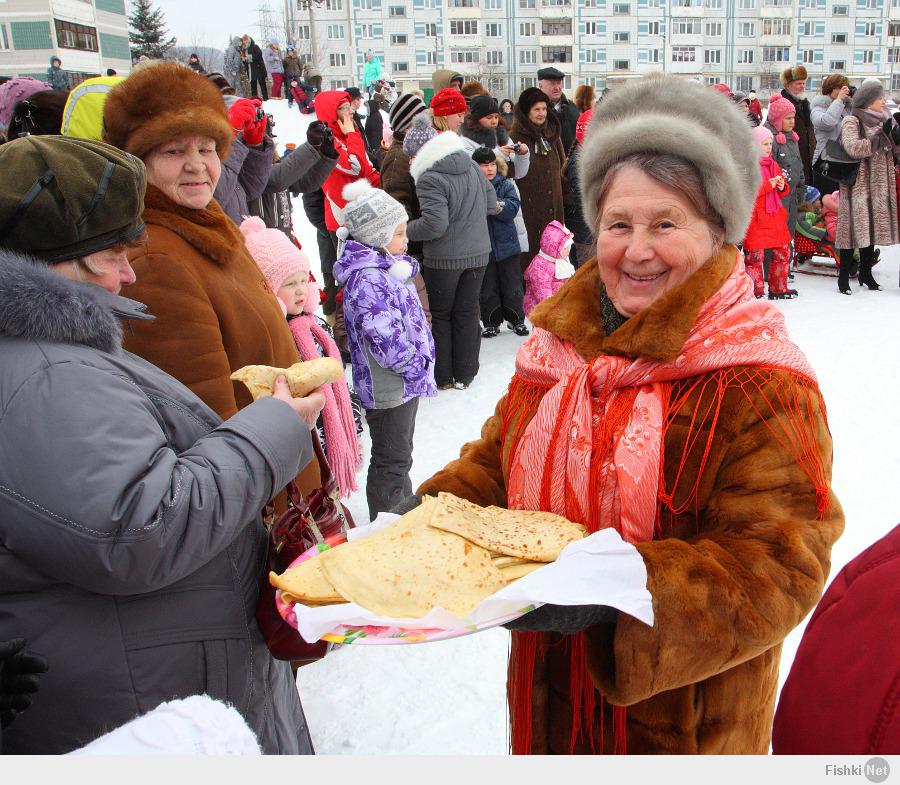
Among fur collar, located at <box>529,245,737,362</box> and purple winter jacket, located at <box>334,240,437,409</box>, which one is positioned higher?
fur collar, located at <box>529,245,737,362</box>

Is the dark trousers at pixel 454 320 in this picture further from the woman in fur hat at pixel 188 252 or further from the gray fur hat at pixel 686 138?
the gray fur hat at pixel 686 138

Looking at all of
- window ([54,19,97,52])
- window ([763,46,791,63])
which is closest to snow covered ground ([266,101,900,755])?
window ([54,19,97,52])

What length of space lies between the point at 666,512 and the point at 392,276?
2.73 m

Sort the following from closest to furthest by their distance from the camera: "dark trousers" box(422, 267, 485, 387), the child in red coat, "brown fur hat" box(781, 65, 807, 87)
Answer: "dark trousers" box(422, 267, 485, 387) → the child in red coat → "brown fur hat" box(781, 65, 807, 87)

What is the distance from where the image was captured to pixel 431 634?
123 cm

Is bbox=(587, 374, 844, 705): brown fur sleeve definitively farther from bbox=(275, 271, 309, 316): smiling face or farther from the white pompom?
A: the white pompom

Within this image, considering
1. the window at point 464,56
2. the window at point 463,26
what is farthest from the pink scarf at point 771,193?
the window at point 463,26

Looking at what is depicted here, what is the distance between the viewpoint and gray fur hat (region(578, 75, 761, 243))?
1.51 m

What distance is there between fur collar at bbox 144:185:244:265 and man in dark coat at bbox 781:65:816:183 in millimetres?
10195

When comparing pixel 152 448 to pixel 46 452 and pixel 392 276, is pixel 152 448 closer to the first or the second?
pixel 46 452

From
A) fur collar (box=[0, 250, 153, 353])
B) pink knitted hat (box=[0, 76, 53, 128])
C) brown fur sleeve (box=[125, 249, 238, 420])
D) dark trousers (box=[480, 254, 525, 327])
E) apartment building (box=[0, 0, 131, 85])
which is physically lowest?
dark trousers (box=[480, 254, 525, 327])

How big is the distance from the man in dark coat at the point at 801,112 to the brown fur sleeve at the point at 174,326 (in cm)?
1045

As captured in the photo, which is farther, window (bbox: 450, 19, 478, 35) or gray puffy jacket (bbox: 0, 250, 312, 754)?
window (bbox: 450, 19, 478, 35)

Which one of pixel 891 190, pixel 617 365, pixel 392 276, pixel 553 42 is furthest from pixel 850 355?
pixel 553 42
